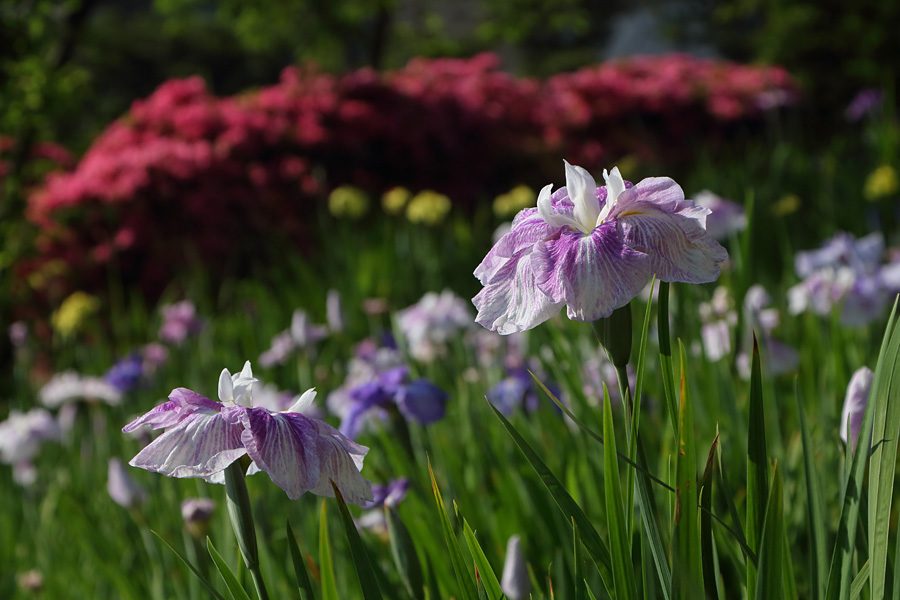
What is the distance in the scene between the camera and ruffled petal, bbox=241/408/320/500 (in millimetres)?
534

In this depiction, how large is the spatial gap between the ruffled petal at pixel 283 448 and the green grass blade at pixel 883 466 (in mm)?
416

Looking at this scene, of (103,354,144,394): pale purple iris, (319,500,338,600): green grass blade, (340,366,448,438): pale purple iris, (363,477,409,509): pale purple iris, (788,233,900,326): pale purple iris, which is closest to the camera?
(319,500,338,600): green grass blade

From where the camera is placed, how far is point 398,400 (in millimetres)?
1103

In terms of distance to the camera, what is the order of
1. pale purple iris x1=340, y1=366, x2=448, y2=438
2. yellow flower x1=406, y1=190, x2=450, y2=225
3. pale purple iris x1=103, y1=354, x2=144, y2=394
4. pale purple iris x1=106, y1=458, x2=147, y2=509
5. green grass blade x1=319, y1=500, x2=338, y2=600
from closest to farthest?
1. green grass blade x1=319, y1=500, x2=338, y2=600
2. pale purple iris x1=340, y1=366, x2=448, y2=438
3. pale purple iris x1=106, y1=458, x2=147, y2=509
4. pale purple iris x1=103, y1=354, x2=144, y2=394
5. yellow flower x1=406, y1=190, x2=450, y2=225

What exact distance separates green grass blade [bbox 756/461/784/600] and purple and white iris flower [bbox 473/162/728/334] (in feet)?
0.55

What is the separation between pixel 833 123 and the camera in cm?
881

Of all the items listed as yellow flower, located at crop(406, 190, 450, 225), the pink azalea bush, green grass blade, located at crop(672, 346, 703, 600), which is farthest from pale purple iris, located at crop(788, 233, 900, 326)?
the pink azalea bush

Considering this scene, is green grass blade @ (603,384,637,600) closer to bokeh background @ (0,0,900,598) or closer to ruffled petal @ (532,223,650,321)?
ruffled petal @ (532,223,650,321)

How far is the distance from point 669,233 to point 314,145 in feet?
16.0

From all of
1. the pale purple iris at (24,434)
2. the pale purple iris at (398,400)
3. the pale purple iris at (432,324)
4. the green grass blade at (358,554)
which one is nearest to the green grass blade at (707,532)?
the green grass blade at (358,554)

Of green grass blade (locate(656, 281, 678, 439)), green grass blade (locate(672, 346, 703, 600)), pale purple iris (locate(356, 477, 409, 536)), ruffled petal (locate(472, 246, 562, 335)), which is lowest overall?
pale purple iris (locate(356, 477, 409, 536))

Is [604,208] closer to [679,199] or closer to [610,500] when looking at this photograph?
[679,199]

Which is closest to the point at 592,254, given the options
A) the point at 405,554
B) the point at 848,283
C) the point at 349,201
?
the point at 405,554

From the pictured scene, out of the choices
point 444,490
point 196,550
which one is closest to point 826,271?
point 444,490
